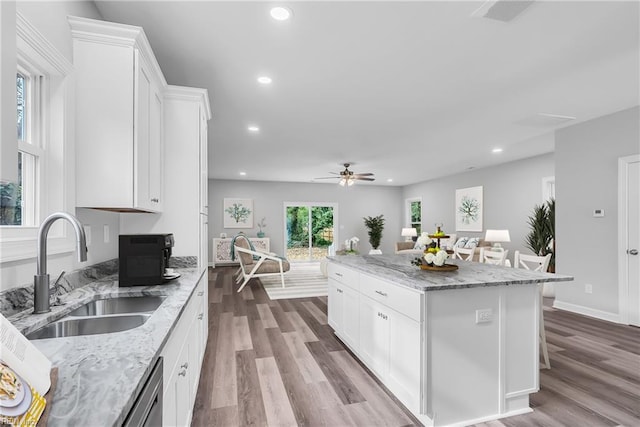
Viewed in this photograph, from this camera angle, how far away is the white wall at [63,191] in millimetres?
1305

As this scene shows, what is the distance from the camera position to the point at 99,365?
2.79 feet

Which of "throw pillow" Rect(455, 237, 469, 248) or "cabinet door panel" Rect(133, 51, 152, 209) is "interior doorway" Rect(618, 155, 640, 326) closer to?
"throw pillow" Rect(455, 237, 469, 248)

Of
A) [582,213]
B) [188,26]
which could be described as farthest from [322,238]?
[188,26]

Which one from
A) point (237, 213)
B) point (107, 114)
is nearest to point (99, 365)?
point (107, 114)

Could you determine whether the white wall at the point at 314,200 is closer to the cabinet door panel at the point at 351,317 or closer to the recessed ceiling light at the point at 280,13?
the cabinet door panel at the point at 351,317

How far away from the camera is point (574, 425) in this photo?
190 centimetres

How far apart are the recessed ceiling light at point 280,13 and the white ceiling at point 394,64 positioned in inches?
1.4

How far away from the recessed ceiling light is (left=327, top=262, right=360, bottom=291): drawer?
80.0 inches

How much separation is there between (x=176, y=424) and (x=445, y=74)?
3.05m

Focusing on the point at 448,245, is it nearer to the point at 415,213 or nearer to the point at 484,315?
the point at 415,213

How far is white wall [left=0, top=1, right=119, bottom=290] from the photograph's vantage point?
1.30m

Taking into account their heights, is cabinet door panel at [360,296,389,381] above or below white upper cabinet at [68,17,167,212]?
below

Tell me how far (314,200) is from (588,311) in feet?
22.9

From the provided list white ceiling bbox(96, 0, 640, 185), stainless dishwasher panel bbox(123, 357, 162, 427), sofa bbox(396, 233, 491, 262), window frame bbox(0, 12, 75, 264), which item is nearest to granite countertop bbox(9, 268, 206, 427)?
stainless dishwasher panel bbox(123, 357, 162, 427)
